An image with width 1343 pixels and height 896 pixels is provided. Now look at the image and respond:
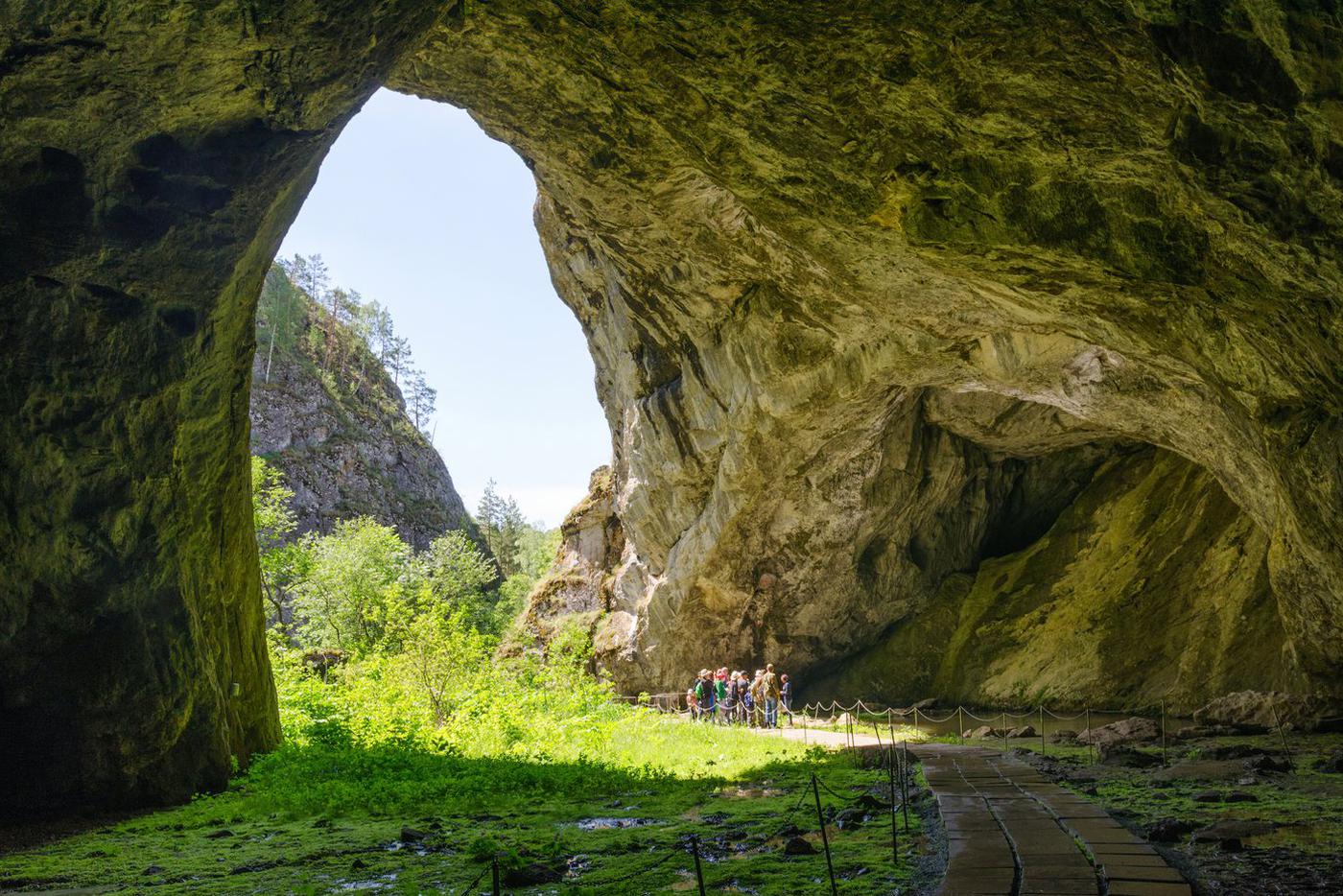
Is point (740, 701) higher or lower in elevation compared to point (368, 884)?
lower

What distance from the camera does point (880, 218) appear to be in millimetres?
12117

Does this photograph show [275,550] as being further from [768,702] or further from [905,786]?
[905,786]

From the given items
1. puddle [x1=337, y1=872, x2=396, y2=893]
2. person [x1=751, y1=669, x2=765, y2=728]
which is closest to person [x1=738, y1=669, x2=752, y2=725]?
person [x1=751, y1=669, x2=765, y2=728]

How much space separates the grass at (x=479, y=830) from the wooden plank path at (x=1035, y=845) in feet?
1.79

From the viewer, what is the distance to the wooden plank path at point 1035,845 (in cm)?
596

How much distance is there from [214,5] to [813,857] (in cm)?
1003

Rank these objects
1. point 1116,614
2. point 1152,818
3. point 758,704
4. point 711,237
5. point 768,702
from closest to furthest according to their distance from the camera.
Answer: point 1152,818 < point 711,237 < point 1116,614 < point 768,702 < point 758,704

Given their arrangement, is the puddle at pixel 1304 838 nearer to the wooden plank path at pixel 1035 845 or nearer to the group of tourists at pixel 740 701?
the wooden plank path at pixel 1035 845

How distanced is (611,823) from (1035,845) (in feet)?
15.4

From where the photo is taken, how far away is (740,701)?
22.6 metres

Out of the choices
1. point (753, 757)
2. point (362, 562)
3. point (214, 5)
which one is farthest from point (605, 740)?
point (362, 562)

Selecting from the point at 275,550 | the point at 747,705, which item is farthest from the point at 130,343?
→ the point at 275,550

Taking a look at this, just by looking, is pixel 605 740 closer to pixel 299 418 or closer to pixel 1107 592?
pixel 1107 592

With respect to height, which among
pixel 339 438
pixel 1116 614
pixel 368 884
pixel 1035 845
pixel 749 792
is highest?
pixel 339 438
